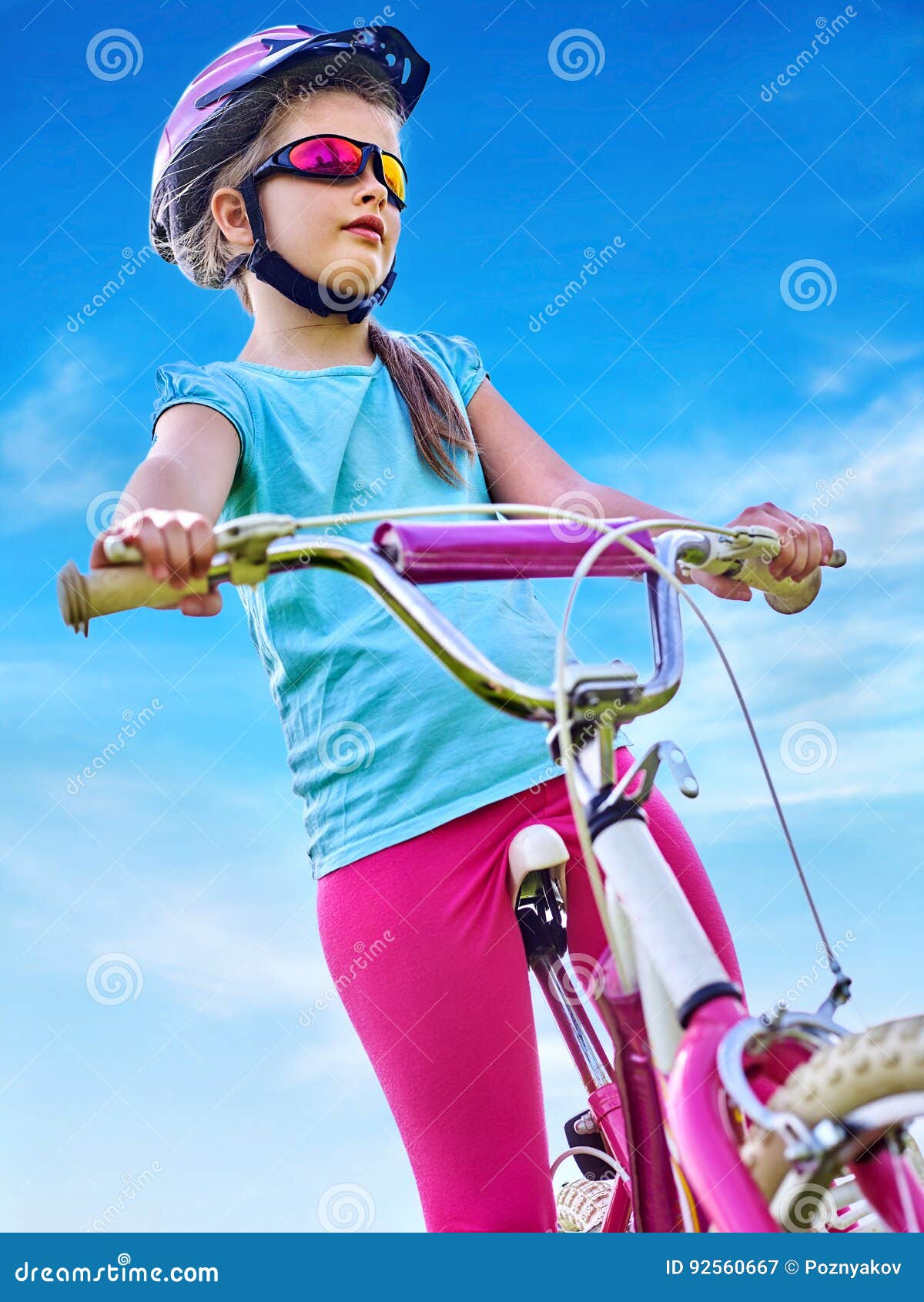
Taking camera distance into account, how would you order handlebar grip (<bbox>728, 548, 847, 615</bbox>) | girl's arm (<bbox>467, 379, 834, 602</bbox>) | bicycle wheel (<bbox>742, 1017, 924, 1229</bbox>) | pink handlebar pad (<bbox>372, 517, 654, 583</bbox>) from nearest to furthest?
bicycle wheel (<bbox>742, 1017, 924, 1229</bbox>) < pink handlebar pad (<bbox>372, 517, 654, 583</bbox>) < handlebar grip (<bbox>728, 548, 847, 615</bbox>) < girl's arm (<bbox>467, 379, 834, 602</bbox>)

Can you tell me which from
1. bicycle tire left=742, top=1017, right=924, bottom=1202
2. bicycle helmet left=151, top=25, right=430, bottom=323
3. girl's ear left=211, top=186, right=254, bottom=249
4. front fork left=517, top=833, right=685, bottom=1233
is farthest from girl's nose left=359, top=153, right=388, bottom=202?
bicycle tire left=742, top=1017, right=924, bottom=1202

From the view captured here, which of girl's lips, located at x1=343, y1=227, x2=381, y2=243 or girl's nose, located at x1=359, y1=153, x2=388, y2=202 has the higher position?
girl's nose, located at x1=359, y1=153, x2=388, y2=202

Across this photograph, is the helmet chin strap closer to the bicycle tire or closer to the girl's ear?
the girl's ear

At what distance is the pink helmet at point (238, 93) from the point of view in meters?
2.27

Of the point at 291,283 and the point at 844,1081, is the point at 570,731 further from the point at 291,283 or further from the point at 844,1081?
the point at 291,283

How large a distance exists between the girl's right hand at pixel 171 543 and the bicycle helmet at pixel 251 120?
99 cm

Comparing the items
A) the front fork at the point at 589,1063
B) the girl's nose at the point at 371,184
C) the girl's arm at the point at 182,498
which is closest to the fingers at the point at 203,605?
the girl's arm at the point at 182,498

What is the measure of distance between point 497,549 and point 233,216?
3.80ft

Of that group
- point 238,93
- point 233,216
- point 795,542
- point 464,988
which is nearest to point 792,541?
point 795,542

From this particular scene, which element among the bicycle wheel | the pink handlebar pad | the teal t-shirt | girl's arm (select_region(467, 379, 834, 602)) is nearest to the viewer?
the bicycle wheel

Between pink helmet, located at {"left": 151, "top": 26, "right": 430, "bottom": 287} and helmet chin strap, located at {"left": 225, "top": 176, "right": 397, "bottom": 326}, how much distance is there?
135 mm

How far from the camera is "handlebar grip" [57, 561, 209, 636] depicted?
1295 millimetres

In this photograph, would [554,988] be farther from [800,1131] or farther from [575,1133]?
[800,1131]

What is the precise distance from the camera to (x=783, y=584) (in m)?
1.77
